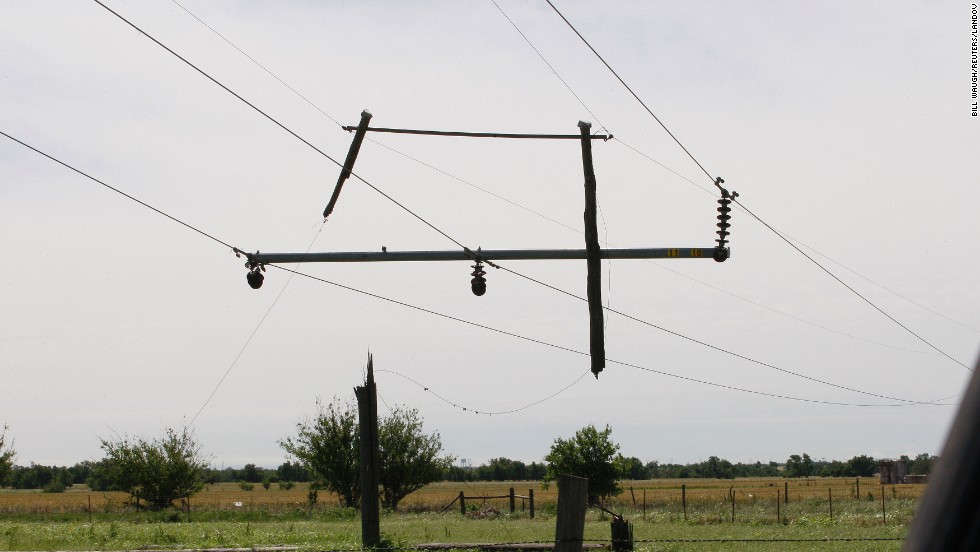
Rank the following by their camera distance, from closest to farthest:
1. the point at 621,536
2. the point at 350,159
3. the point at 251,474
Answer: the point at 350,159
the point at 621,536
the point at 251,474

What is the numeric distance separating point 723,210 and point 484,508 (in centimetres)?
3950

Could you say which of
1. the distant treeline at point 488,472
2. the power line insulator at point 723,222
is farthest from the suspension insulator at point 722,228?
the distant treeline at point 488,472

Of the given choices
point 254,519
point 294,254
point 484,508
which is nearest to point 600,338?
point 294,254

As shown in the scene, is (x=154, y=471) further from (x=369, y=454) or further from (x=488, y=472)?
(x=488, y=472)

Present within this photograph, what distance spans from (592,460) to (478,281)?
165 ft

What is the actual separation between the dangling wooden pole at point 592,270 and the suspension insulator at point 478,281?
56.5 inches

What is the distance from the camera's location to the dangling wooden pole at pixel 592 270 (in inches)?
527

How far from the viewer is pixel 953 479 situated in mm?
750

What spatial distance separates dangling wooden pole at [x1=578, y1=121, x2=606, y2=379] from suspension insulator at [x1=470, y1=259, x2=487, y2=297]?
1.44 m

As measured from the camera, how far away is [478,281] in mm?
12414

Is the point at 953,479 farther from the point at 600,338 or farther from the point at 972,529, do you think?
the point at 600,338

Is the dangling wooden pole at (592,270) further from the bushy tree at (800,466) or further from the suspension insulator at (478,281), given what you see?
the bushy tree at (800,466)

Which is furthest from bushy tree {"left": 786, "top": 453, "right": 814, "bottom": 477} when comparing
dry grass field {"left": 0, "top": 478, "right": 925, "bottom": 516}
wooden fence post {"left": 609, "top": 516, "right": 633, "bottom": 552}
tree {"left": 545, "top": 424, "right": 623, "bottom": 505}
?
wooden fence post {"left": 609, "top": 516, "right": 633, "bottom": 552}

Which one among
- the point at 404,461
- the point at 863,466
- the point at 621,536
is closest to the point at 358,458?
the point at 404,461
